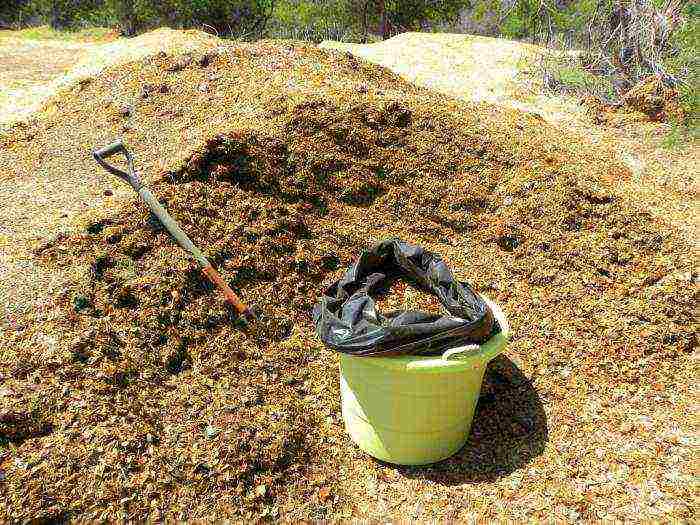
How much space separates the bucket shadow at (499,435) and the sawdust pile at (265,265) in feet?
0.96

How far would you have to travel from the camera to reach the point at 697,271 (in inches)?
131

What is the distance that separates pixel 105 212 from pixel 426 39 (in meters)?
6.57

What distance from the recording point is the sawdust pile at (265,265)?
2.27 m

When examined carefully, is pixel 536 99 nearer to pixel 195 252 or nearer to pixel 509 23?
pixel 195 252

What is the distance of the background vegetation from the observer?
20.3ft

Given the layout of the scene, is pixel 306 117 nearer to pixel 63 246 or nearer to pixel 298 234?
pixel 298 234

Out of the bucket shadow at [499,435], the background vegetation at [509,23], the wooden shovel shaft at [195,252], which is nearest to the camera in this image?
the bucket shadow at [499,435]

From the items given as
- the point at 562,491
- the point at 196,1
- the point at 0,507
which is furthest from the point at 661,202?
the point at 196,1

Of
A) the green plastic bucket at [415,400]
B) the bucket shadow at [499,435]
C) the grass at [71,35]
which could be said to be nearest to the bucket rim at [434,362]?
the green plastic bucket at [415,400]

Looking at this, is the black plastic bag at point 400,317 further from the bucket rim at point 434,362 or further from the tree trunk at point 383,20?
the tree trunk at point 383,20

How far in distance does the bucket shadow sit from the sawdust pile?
0.96 feet

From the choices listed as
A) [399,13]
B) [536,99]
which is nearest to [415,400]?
[536,99]

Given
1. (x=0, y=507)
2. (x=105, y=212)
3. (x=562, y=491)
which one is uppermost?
(x=105, y=212)

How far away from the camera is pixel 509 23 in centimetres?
1461
